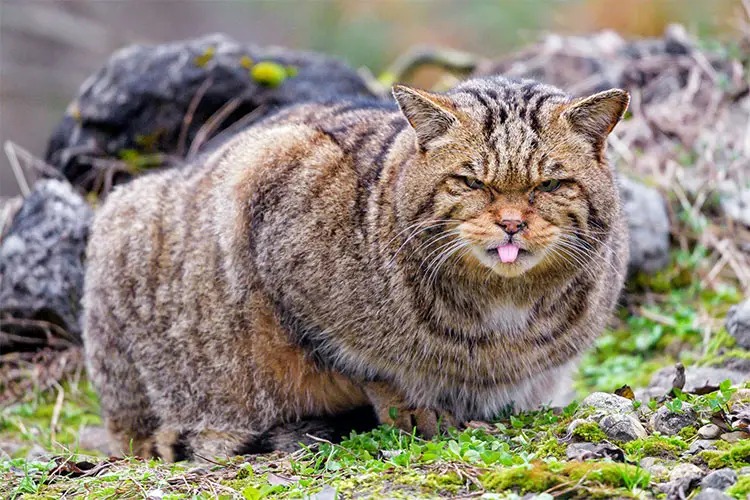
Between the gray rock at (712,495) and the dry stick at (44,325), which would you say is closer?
the gray rock at (712,495)

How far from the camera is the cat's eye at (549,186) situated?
3580 millimetres

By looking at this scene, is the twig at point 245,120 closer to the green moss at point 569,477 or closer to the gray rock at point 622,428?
the gray rock at point 622,428

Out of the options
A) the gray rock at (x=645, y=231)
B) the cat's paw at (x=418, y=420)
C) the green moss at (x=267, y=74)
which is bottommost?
the cat's paw at (x=418, y=420)

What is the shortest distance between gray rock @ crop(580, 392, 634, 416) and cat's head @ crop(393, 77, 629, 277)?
1.86ft

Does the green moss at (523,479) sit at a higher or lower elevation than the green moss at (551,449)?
higher

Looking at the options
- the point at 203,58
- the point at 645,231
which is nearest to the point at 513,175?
the point at 645,231

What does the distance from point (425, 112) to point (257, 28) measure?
10802mm

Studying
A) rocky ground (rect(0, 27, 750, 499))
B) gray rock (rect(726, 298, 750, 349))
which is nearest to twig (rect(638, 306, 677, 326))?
rocky ground (rect(0, 27, 750, 499))

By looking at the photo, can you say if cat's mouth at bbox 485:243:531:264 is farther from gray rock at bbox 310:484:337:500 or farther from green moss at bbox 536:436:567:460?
gray rock at bbox 310:484:337:500

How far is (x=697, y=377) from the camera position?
15.2 ft

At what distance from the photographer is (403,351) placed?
157 inches

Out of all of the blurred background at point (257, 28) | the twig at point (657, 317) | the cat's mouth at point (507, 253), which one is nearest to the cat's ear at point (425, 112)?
the cat's mouth at point (507, 253)

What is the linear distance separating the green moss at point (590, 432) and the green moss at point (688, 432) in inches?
11.1

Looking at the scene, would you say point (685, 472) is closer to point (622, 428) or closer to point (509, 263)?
point (622, 428)
